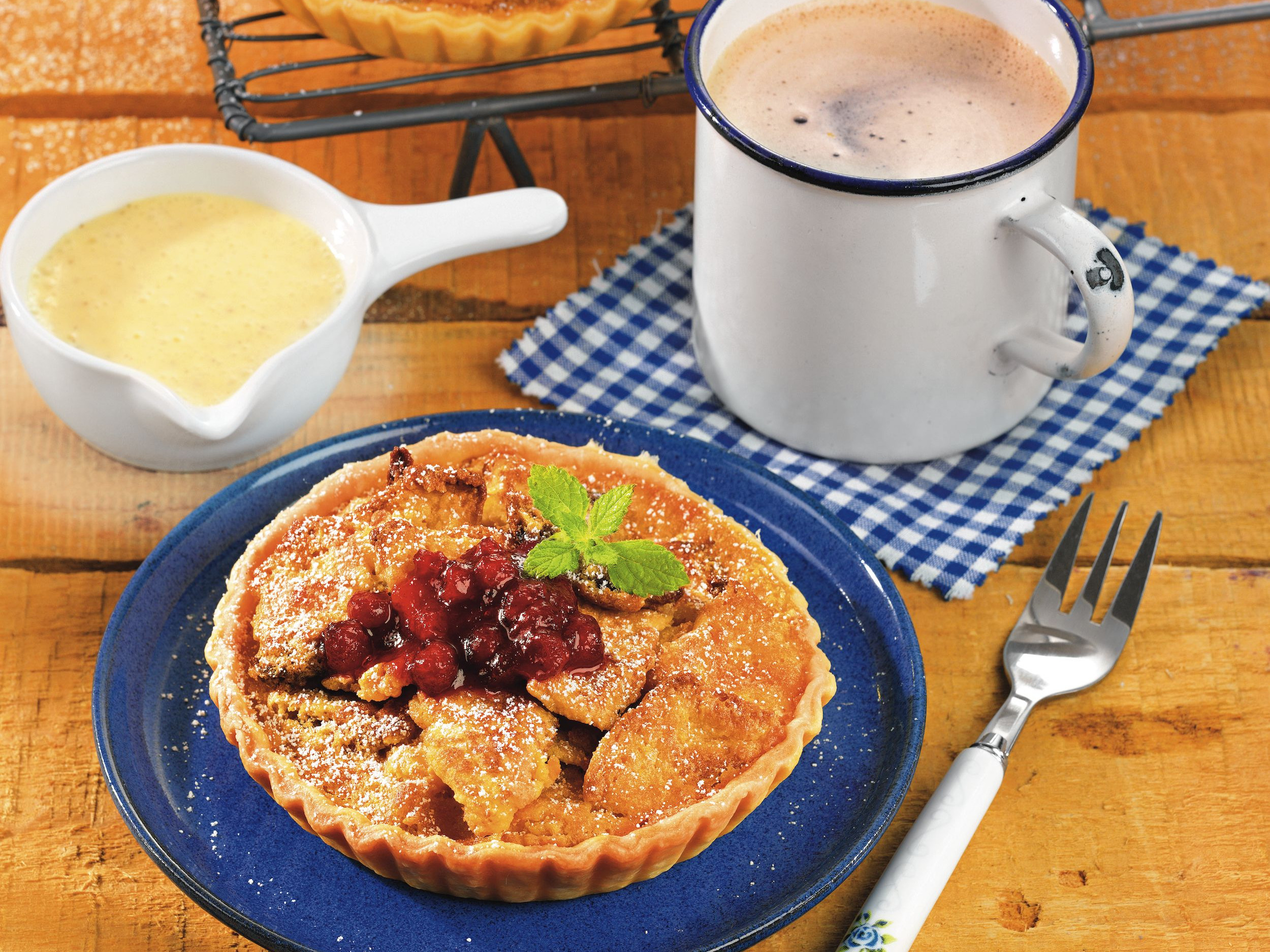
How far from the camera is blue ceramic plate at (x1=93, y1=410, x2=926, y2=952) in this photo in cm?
146

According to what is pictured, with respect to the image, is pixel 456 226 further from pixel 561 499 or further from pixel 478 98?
pixel 561 499

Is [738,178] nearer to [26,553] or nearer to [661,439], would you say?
[661,439]

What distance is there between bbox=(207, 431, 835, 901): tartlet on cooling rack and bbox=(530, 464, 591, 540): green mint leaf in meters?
0.01

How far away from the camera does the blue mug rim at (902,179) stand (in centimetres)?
169

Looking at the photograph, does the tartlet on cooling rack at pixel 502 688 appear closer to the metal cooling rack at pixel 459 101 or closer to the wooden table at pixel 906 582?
the wooden table at pixel 906 582

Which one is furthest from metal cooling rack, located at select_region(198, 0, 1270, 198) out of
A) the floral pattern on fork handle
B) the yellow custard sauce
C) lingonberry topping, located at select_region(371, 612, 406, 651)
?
the floral pattern on fork handle

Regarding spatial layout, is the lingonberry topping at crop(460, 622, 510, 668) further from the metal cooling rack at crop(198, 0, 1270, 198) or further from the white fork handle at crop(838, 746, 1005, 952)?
the metal cooling rack at crop(198, 0, 1270, 198)

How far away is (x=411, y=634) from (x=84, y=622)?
1.81ft

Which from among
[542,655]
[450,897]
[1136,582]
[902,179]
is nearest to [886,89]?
[902,179]

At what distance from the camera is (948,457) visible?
6.83 feet

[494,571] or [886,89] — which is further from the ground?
[886,89]

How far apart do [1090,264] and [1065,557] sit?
0.39 metres

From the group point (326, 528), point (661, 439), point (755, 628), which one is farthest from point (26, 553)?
point (755, 628)

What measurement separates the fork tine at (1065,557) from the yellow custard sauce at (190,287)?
3.53 ft
